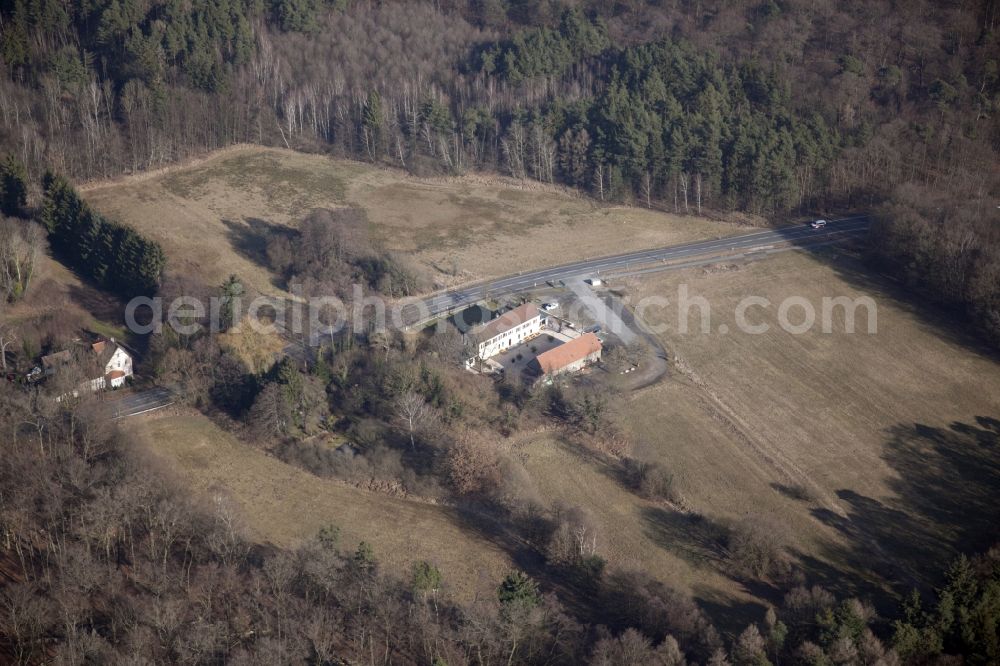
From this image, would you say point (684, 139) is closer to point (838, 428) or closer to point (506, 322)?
point (506, 322)

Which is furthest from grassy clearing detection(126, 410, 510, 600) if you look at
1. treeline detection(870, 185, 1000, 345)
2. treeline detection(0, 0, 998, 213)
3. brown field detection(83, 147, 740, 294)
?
treeline detection(870, 185, 1000, 345)

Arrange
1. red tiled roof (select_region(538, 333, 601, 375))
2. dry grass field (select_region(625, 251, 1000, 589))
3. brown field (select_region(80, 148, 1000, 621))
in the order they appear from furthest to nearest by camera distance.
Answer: red tiled roof (select_region(538, 333, 601, 375)) → dry grass field (select_region(625, 251, 1000, 589)) → brown field (select_region(80, 148, 1000, 621))

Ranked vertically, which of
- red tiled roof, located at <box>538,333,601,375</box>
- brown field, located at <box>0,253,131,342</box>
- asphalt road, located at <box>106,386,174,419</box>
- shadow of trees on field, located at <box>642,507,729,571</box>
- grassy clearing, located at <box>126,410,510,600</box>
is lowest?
shadow of trees on field, located at <box>642,507,729,571</box>

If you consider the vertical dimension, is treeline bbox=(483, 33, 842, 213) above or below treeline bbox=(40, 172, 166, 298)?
above

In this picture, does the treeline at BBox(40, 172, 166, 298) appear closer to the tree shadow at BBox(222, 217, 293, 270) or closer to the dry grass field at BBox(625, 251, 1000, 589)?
the tree shadow at BBox(222, 217, 293, 270)

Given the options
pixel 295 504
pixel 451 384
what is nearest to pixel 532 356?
pixel 451 384

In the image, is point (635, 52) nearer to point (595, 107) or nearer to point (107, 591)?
point (595, 107)
